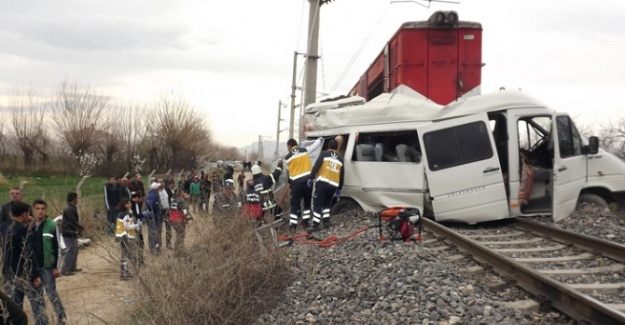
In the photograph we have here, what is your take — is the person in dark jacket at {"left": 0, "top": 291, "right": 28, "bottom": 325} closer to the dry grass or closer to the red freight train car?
the dry grass

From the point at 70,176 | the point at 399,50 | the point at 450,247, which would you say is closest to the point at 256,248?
the point at 450,247

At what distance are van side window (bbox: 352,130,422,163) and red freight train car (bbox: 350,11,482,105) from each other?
1349 millimetres

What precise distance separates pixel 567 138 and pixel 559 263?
11.8ft

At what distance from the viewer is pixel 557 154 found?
8.98 metres

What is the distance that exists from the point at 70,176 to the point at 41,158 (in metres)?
3.07

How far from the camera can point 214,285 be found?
5.71m

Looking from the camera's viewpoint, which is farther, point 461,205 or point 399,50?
point 399,50

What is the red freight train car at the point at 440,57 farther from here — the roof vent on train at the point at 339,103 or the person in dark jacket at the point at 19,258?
the person in dark jacket at the point at 19,258

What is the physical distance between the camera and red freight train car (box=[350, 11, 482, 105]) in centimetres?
1140

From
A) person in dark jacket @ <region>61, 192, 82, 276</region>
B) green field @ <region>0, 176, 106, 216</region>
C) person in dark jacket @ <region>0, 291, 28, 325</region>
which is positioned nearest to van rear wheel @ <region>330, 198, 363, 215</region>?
person in dark jacket @ <region>61, 192, 82, 276</region>

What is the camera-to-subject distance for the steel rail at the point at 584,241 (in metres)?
6.60

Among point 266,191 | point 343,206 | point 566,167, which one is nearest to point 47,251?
point 266,191

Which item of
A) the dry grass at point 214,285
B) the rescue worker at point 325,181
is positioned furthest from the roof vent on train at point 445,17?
the dry grass at point 214,285

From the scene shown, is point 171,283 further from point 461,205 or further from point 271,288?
point 461,205
